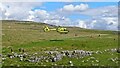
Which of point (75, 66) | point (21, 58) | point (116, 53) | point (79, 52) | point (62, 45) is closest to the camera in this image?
point (75, 66)

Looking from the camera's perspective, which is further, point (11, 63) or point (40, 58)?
point (40, 58)

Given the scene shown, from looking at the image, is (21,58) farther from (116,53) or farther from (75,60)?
(116,53)

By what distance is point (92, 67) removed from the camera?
47031mm

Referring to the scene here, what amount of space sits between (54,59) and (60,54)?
9.33 ft

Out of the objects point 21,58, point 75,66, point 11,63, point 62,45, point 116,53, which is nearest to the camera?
point 75,66

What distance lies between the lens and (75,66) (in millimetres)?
46781

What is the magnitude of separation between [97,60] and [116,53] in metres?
8.28

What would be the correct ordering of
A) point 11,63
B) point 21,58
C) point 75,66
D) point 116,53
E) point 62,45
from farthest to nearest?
point 62,45
point 116,53
point 21,58
point 11,63
point 75,66

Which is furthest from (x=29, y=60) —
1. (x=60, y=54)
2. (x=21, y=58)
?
(x=60, y=54)

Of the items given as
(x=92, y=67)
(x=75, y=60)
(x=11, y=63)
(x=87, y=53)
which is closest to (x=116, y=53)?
(x=87, y=53)

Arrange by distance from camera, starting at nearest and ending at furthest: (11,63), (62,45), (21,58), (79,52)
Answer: (11,63) < (21,58) < (79,52) < (62,45)

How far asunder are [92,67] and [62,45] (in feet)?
81.8

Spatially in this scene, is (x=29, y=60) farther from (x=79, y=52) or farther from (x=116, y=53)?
(x=116, y=53)

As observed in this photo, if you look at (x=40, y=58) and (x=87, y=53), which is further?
(x=87, y=53)
